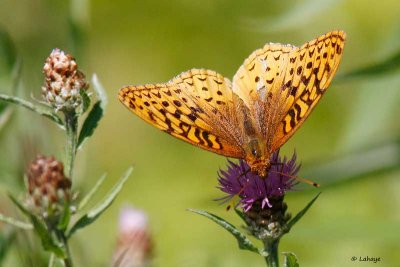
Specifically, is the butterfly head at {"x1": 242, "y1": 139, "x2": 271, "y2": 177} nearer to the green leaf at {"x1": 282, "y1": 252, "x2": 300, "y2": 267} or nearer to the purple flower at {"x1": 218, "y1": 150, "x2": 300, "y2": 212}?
the purple flower at {"x1": 218, "y1": 150, "x2": 300, "y2": 212}

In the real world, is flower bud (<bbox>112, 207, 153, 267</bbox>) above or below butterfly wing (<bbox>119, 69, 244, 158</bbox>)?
below

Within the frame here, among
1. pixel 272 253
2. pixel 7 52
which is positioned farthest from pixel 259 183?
pixel 7 52

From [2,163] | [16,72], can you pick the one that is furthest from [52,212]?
[2,163]

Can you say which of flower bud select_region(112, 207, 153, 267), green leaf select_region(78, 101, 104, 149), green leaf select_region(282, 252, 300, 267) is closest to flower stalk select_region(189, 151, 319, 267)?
green leaf select_region(282, 252, 300, 267)

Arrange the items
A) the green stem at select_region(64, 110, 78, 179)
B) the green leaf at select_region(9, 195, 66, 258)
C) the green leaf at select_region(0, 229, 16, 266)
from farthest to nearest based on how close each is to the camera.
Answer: the green leaf at select_region(0, 229, 16, 266) → the green stem at select_region(64, 110, 78, 179) → the green leaf at select_region(9, 195, 66, 258)

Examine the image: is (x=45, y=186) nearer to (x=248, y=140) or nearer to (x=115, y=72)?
(x=248, y=140)

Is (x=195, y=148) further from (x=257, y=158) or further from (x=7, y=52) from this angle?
(x=257, y=158)

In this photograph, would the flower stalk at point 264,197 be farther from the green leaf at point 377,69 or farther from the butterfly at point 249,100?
the green leaf at point 377,69

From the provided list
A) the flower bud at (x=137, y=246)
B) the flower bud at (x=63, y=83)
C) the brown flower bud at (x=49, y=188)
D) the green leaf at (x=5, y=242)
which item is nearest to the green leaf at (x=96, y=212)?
the brown flower bud at (x=49, y=188)
